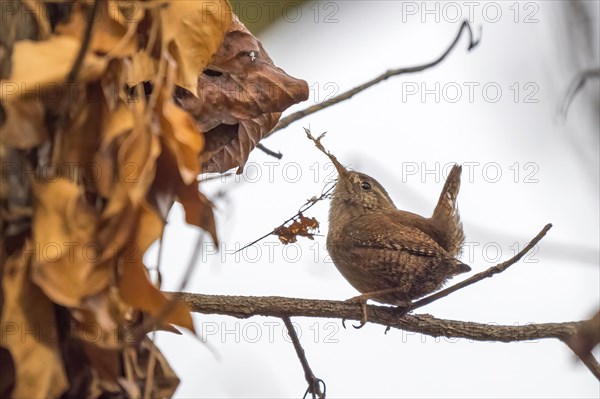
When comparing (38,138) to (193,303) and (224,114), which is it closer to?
(224,114)

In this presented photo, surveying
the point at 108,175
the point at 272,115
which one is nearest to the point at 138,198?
the point at 108,175

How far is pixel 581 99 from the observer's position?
168cm

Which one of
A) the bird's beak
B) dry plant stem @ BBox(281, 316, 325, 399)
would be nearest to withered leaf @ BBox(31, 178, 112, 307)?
dry plant stem @ BBox(281, 316, 325, 399)

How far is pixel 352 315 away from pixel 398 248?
1.06 meters

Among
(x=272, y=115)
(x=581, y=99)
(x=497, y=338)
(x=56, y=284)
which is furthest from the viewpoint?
(x=497, y=338)

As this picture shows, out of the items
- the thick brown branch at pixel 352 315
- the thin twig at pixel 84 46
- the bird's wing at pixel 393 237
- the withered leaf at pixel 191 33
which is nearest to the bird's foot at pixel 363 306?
the thick brown branch at pixel 352 315

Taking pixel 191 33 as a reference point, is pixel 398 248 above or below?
below

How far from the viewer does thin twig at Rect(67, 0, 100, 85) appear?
118 centimetres

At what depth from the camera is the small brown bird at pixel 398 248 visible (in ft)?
11.2

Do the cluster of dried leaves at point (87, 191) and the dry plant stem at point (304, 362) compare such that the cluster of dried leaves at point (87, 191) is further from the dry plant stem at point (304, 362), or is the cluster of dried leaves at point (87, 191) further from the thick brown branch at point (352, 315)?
the dry plant stem at point (304, 362)

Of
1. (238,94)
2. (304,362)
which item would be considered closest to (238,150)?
(238,94)

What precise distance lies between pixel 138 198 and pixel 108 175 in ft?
0.24

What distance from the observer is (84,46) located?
1.21 m

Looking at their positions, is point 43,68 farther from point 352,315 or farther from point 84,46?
point 352,315
